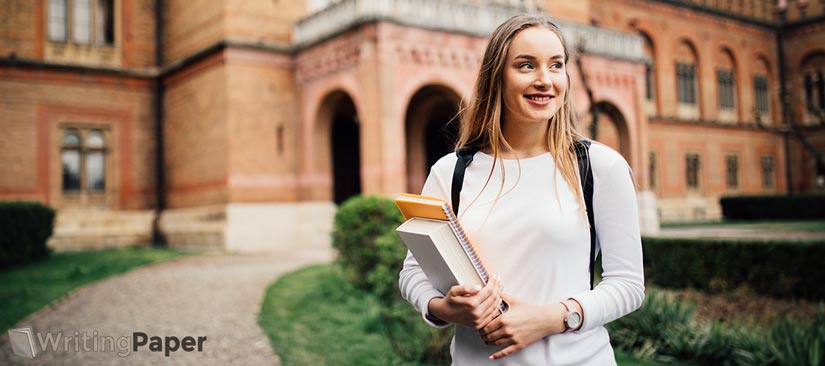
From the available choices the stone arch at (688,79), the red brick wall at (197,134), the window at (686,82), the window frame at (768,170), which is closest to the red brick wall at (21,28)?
the red brick wall at (197,134)

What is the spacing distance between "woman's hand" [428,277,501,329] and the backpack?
13.1 inches

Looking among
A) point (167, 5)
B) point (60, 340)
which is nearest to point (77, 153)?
point (167, 5)

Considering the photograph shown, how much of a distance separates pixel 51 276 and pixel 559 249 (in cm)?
1181

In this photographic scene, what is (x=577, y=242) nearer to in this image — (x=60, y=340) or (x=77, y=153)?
(x=60, y=340)

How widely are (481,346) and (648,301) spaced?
15.7 feet

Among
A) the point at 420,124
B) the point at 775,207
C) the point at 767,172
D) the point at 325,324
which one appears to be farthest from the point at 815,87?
the point at 325,324

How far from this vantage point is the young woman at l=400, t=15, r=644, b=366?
1.79 m

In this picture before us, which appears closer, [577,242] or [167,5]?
[577,242]

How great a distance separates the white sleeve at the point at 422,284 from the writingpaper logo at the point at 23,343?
15.5 feet

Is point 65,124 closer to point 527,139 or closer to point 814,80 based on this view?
point 527,139

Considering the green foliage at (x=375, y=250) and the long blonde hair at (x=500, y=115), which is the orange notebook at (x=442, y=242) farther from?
the green foliage at (x=375, y=250)

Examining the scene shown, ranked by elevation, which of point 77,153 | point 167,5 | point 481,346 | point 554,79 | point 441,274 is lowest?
point 481,346

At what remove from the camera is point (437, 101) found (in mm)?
18969

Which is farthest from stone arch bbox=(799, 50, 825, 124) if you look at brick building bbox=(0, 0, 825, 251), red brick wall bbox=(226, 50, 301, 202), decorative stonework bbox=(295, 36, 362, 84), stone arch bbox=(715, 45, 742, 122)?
red brick wall bbox=(226, 50, 301, 202)
